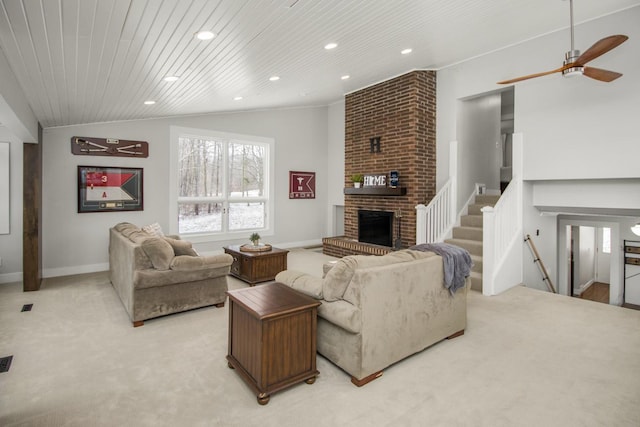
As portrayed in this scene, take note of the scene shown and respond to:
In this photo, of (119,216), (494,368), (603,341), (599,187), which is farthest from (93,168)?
(599,187)

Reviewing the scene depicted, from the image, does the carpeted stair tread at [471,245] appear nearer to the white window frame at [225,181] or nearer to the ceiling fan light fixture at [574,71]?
the ceiling fan light fixture at [574,71]

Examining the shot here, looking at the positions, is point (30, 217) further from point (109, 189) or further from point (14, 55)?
point (14, 55)

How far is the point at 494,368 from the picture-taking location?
109 inches

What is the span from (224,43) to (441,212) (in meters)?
Answer: 4.59

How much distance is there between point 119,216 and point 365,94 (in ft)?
17.5

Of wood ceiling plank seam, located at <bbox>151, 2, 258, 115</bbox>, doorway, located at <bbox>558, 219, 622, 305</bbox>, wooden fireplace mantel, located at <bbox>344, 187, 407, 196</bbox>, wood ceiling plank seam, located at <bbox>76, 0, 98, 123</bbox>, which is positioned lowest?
doorway, located at <bbox>558, 219, 622, 305</bbox>

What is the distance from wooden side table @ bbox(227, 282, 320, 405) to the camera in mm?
2307

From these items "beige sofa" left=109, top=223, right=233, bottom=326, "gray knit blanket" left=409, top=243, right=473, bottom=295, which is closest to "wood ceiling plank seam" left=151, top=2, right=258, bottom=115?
"beige sofa" left=109, top=223, right=233, bottom=326

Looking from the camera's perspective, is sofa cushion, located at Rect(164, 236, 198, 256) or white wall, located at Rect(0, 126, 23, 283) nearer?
sofa cushion, located at Rect(164, 236, 198, 256)

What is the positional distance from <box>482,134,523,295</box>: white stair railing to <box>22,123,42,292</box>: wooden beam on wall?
626 cm

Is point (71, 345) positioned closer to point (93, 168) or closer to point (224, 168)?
point (93, 168)

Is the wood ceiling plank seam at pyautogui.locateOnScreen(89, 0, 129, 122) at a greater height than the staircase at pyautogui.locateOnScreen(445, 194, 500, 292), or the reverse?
the wood ceiling plank seam at pyautogui.locateOnScreen(89, 0, 129, 122)

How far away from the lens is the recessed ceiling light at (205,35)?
2617 mm

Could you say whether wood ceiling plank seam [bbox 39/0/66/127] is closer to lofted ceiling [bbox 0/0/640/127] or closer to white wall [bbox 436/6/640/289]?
lofted ceiling [bbox 0/0/640/127]
